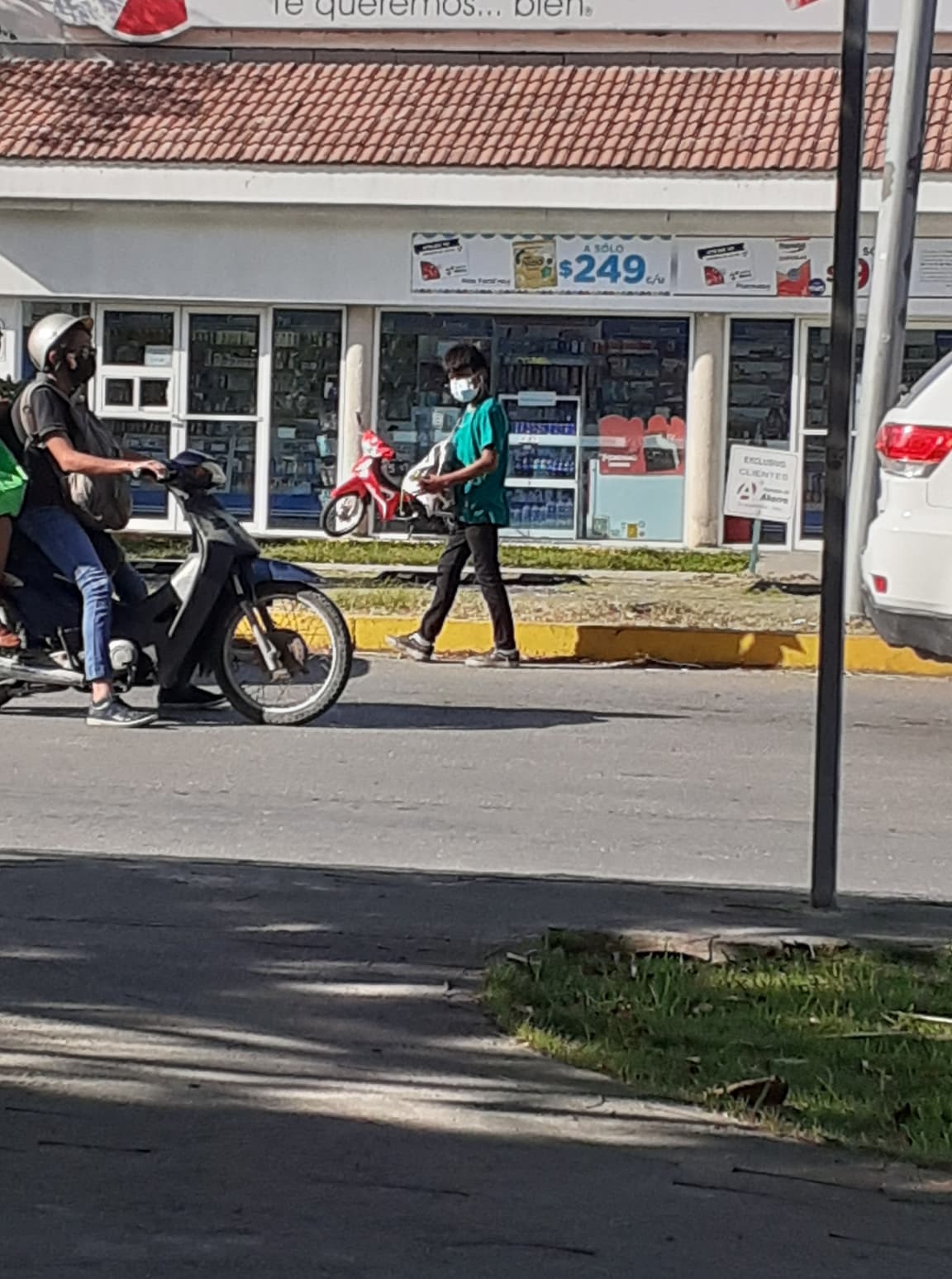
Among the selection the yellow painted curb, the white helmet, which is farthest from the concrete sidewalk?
the yellow painted curb

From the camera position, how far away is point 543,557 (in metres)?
19.0

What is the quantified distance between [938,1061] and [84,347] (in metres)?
5.79

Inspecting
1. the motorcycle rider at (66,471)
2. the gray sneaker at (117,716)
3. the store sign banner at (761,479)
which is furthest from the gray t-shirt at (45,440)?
the store sign banner at (761,479)

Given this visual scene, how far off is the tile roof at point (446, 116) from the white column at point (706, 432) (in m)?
1.76

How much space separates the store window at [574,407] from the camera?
2155 cm

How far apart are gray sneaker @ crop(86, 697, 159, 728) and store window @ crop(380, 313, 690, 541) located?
12366 millimetres

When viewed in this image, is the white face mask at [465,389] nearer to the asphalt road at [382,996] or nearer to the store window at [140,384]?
the asphalt road at [382,996]

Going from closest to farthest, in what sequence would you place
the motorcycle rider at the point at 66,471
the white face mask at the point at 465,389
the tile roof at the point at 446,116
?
the motorcycle rider at the point at 66,471 → the white face mask at the point at 465,389 → the tile roof at the point at 446,116

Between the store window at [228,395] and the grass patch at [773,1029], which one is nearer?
the grass patch at [773,1029]

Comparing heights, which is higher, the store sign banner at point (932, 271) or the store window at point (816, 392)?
the store sign banner at point (932, 271)

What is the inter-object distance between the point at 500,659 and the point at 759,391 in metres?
9.89

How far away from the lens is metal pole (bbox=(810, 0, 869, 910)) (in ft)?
18.3

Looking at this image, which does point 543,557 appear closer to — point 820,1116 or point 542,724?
point 542,724

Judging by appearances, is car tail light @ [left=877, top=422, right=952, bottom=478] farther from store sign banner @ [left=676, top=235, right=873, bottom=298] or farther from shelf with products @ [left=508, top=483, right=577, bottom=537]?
shelf with products @ [left=508, top=483, right=577, bottom=537]
